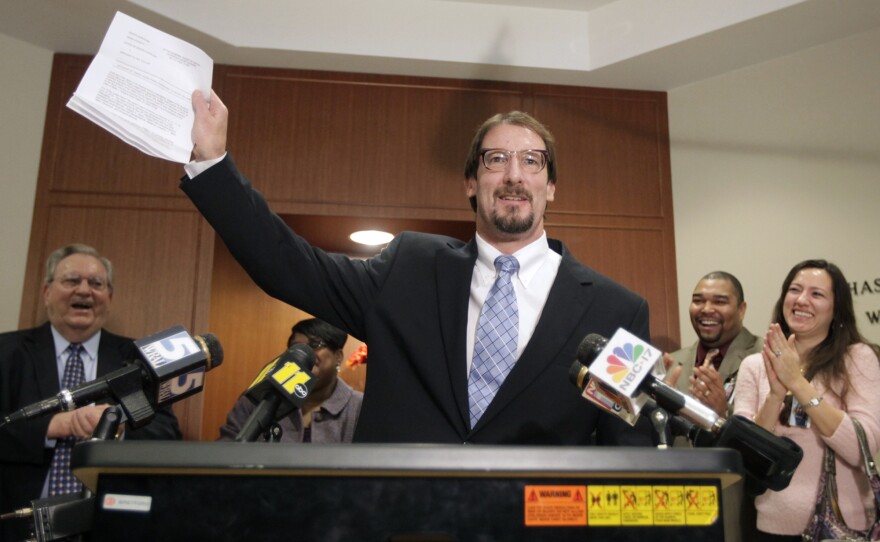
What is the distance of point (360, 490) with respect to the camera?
2.36 ft

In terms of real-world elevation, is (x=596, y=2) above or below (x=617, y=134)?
above

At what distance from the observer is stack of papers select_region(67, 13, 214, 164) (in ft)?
3.70

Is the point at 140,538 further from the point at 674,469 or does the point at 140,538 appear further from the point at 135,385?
the point at 674,469

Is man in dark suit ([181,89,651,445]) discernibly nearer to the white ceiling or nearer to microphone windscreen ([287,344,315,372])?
microphone windscreen ([287,344,315,372])

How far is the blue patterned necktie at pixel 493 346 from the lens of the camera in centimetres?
138

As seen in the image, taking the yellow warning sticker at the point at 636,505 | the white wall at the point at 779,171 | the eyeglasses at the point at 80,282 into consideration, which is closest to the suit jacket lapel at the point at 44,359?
the eyeglasses at the point at 80,282

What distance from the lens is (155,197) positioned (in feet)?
13.0

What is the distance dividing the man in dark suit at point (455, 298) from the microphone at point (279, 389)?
365mm

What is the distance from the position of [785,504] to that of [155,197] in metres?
3.12

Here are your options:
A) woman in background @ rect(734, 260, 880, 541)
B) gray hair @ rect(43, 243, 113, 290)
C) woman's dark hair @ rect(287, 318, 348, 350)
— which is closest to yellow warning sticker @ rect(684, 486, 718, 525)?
woman in background @ rect(734, 260, 880, 541)

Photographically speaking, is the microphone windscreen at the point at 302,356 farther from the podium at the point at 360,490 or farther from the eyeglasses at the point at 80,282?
the eyeglasses at the point at 80,282

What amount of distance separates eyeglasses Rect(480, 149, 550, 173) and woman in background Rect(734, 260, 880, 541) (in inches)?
48.5

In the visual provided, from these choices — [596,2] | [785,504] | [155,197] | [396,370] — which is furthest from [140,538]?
[596,2]

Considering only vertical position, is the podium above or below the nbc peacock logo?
below
